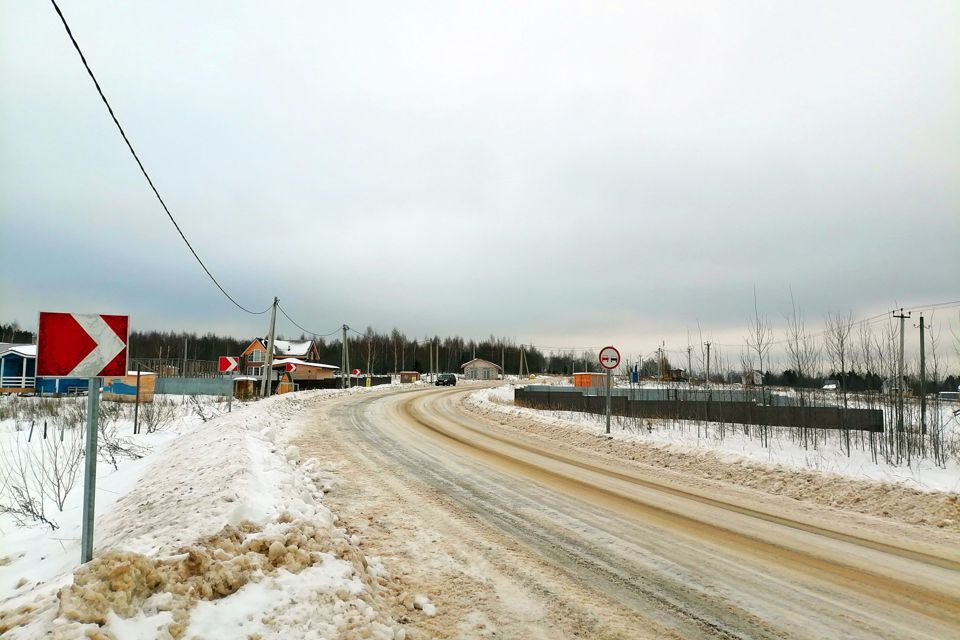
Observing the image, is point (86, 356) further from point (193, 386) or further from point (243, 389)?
point (193, 386)

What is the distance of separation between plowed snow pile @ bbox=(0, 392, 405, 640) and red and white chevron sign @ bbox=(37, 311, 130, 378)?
5.32 ft

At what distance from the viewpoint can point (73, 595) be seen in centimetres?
338

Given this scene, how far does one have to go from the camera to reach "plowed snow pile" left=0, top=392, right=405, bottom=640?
3385mm

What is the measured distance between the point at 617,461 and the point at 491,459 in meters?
3.11

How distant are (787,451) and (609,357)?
18.8 feet

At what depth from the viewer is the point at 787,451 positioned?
49.3 ft

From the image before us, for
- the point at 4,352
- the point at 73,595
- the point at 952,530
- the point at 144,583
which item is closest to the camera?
the point at 73,595

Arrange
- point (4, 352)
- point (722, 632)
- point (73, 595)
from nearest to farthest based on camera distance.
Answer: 1. point (73, 595)
2. point (722, 632)
3. point (4, 352)

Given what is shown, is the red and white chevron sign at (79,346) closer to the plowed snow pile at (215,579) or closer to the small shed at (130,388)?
the plowed snow pile at (215,579)

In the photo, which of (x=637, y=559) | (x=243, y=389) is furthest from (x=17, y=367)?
(x=637, y=559)

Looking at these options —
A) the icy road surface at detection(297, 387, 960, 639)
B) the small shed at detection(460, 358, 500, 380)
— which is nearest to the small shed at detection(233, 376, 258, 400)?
the icy road surface at detection(297, 387, 960, 639)

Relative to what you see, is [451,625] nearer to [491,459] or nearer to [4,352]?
[491,459]

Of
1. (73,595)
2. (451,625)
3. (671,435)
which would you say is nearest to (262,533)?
(73,595)

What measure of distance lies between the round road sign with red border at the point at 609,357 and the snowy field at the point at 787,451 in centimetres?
214
